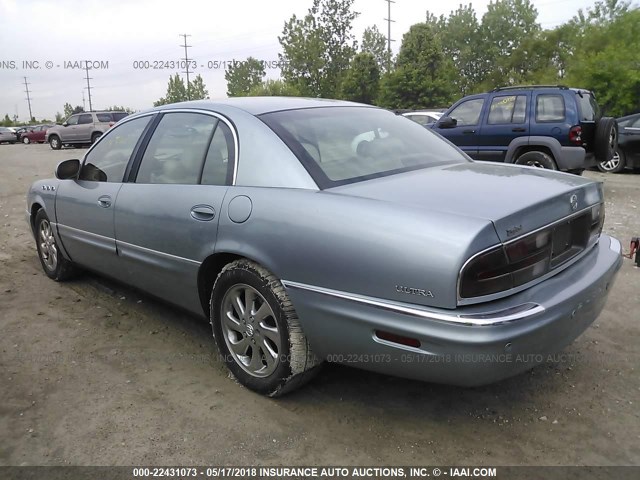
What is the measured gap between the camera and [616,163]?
37.8 feet

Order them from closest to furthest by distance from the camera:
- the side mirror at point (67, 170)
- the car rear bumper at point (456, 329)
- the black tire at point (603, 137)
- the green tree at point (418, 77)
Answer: the car rear bumper at point (456, 329)
the side mirror at point (67, 170)
the black tire at point (603, 137)
the green tree at point (418, 77)

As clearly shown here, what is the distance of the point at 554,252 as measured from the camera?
2516 mm

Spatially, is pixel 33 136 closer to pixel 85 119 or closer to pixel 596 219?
pixel 85 119

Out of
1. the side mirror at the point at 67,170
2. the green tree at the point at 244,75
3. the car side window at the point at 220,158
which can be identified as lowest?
the side mirror at the point at 67,170

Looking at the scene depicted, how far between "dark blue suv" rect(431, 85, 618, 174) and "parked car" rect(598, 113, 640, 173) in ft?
7.85

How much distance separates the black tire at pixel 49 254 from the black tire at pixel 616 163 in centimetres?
1072

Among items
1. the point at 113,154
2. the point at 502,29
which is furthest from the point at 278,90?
the point at 113,154

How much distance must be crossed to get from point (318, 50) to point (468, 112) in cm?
3193

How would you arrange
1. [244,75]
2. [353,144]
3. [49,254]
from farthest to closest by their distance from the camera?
[244,75] < [49,254] < [353,144]

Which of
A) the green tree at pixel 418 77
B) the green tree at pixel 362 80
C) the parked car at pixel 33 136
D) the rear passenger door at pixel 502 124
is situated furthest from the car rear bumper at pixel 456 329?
the parked car at pixel 33 136

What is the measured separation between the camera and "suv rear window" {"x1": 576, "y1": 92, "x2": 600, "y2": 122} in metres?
8.59

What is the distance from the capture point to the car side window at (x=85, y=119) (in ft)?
80.3

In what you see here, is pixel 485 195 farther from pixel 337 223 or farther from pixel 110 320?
pixel 110 320

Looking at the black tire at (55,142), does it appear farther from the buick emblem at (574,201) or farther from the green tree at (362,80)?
the buick emblem at (574,201)
